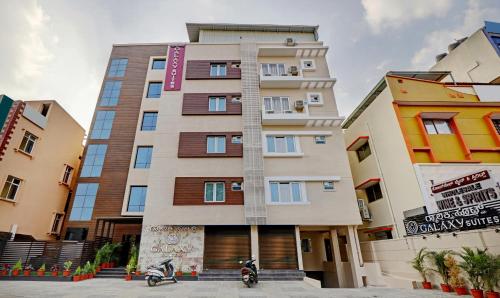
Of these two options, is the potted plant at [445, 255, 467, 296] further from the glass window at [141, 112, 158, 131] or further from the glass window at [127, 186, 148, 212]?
the glass window at [141, 112, 158, 131]

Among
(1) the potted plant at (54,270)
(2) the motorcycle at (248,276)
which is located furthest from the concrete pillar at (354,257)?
(1) the potted plant at (54,270)

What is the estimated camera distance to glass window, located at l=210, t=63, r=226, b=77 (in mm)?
18125

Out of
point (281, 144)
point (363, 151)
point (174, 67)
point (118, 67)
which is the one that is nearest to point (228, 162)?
point (281, 144)

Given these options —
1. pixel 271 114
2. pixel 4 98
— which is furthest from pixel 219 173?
pixel 4 98

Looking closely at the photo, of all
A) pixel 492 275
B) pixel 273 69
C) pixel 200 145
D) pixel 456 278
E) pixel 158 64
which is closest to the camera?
pixel 492 275

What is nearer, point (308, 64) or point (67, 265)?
point (67, 265)

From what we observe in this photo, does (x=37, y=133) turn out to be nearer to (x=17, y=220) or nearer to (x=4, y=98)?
(x=4, y=98)

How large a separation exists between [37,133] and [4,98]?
2871mm

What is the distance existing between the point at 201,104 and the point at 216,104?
111 centimetres

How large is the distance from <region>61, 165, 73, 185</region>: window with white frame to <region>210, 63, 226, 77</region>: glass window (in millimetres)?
14775

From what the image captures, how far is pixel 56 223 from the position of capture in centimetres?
1795

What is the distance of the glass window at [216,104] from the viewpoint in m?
16.8

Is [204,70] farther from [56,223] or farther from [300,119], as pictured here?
[56,223]

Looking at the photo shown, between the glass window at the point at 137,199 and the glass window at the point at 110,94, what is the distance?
29.4 feet
